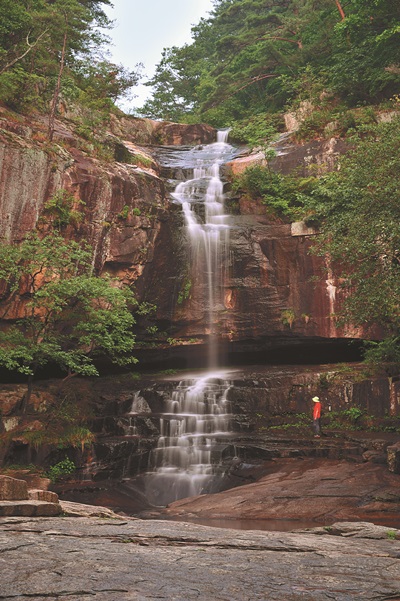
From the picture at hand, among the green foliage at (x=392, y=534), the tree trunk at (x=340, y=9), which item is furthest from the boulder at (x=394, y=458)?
the tree trunk at (x=340, y=9)

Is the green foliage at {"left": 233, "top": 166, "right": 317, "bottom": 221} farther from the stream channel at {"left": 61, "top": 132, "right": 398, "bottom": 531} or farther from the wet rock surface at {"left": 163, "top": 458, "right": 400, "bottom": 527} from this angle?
the wet rock surface at {"left": 163, "top": 458, "right": 400, "bottom": 527}

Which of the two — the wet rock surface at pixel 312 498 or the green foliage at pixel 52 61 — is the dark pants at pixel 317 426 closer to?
the wet rock surface at pixel 312 498

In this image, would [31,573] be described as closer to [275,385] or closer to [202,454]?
[202,454]

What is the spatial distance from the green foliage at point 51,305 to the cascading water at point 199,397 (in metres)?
3.20

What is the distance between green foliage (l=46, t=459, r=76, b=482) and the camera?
1440 cm

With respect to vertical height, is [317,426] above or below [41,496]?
above

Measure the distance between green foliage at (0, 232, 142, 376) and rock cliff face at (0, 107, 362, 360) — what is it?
276 centimetres

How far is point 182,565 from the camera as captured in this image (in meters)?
4.63

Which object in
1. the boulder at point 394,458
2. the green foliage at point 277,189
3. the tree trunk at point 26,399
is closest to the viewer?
the boulder at point 394,458

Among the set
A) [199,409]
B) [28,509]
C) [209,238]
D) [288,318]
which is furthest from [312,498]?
[209,238]

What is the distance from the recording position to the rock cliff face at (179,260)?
19453mm

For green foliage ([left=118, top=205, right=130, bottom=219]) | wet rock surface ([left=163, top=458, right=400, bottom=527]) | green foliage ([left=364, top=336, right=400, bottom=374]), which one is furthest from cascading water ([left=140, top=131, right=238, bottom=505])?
green foliage ([left=364, top=336, right=400, bottom=374])

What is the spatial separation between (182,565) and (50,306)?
37.0ft

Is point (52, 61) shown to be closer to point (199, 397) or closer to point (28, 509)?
point (199, 397)
